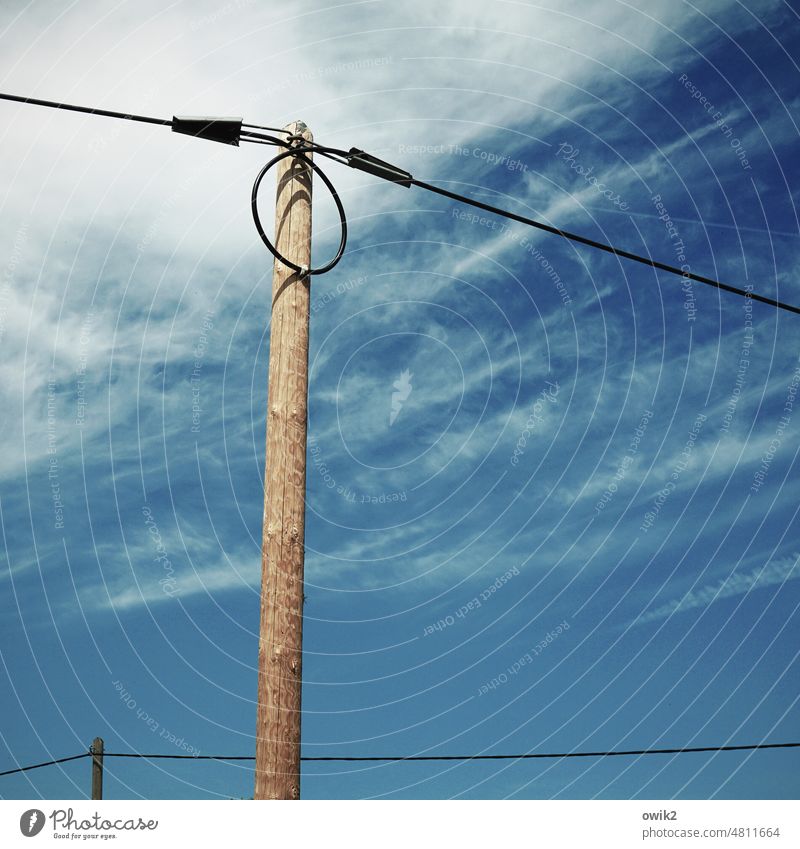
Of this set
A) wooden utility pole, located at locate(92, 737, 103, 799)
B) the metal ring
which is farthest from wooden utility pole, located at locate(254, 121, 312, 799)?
wooden utility pole, located at locate(92, 737, 103, 799)

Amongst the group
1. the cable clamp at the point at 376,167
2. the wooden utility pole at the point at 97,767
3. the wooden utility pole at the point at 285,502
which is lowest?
the wooden utility pole at the point at 285,502

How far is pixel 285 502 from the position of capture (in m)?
6.58

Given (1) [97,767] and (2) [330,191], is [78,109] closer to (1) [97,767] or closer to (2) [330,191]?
(2) [330,191]

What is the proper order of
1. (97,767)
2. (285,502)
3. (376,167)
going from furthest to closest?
(97,767), (376,167), (285,502)

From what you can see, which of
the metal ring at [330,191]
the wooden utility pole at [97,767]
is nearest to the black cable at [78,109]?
the metal ring at [330,191]

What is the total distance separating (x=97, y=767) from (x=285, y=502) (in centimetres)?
2076

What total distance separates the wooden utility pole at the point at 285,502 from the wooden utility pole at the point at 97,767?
20.2 m

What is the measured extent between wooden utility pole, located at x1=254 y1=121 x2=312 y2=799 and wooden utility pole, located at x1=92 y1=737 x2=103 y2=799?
20.2 m

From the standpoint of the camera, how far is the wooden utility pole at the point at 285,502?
6.06m

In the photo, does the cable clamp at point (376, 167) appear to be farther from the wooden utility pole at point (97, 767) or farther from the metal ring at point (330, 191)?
the wooden utility pole at point (97, 767)

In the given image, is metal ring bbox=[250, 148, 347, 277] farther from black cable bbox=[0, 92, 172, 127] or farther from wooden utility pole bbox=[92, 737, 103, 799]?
wooden utility pole bbox=[92, 737, 103, 799]

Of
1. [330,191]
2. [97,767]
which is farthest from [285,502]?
[97,767]

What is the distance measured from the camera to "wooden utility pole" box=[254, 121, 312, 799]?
606 centimetres
